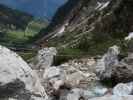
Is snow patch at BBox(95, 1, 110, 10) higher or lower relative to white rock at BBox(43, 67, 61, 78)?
higher

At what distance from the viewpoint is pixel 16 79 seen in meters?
8.95

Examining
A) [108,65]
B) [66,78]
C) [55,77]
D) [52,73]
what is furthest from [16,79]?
[108,65]

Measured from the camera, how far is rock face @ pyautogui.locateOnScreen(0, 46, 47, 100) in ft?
28.9

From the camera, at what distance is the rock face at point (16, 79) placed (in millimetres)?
8797

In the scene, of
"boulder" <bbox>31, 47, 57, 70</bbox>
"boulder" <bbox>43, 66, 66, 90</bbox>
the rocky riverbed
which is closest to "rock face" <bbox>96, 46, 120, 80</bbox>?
the rocky riverbed

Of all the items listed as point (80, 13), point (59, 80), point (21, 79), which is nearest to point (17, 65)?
point (21, 79)

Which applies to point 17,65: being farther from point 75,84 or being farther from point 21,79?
point 75,84

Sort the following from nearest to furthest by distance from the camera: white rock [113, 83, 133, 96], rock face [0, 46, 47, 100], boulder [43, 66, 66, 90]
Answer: rock face [0, 46, 47, 100] < white rock [113, 83, 133, 96] < boulder [43, 66, 66, 90]

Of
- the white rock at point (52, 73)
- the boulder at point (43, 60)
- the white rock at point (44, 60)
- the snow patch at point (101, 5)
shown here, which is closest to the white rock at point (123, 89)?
the white rock at point (52, 73)

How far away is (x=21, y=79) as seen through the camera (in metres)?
8.95

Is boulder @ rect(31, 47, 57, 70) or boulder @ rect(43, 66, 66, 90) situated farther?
boulder @ rect(31, 47, 57, 70)

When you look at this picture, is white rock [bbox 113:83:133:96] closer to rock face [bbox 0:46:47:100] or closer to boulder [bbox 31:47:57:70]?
rock face [bbox 0:46:47:100]

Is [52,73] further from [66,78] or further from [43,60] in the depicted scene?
[43,60]

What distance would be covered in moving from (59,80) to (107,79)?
63.7 inches
